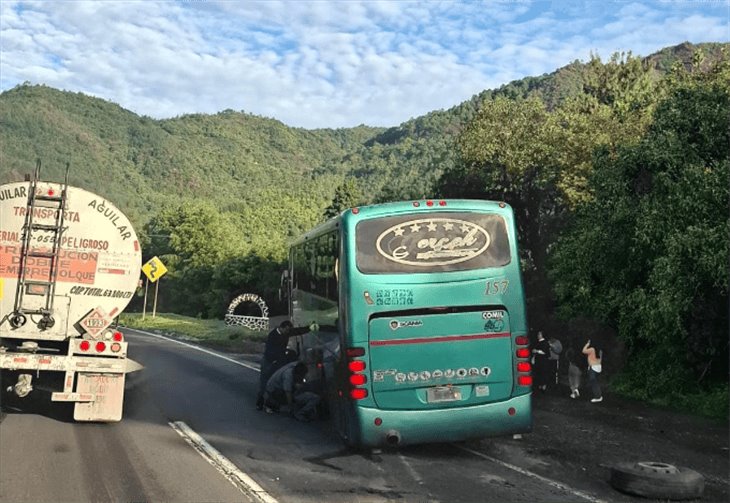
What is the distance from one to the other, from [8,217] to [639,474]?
9.51 meters

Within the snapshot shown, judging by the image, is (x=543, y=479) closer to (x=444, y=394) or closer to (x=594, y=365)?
(x=444, y=394)

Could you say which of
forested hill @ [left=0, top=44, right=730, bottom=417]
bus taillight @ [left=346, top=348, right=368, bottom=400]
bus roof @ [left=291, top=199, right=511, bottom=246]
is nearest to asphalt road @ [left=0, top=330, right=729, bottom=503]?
bus taillight @ [left=346, top=348, right=368, bottom=400]

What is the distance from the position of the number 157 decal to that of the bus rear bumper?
1.50 metres

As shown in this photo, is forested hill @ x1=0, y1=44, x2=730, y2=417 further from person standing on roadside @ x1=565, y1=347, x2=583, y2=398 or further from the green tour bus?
the green tour bus

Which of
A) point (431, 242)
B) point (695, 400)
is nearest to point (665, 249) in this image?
point (695, 400)

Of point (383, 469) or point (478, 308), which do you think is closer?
point (383, 469)

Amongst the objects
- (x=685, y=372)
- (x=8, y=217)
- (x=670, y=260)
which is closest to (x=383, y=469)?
(x=8, y=217)

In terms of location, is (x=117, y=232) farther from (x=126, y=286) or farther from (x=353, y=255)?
(x=353, y=255)

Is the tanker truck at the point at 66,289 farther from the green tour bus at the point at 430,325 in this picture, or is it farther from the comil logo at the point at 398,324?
the comil logo at the point at 398,324

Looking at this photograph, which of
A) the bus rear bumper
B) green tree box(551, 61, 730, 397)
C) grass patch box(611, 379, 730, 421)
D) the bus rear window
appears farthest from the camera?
green tree box(551, 61, 730, 397)

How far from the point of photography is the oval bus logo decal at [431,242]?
9.73 metres

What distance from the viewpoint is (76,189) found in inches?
441

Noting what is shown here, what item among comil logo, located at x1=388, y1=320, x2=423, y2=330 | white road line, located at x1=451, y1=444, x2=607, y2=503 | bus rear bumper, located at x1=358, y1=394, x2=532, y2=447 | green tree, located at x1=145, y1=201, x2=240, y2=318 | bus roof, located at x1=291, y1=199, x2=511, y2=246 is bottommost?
white road line, located at x1=451, y1=444, x2=607, y2=503

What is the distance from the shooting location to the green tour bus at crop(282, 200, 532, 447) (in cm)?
948
